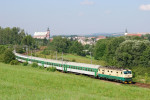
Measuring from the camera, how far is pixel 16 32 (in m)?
126

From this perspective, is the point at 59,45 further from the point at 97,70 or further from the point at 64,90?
the point at 64,90

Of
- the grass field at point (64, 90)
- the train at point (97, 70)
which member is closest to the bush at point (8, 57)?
the train at point (97, 70)

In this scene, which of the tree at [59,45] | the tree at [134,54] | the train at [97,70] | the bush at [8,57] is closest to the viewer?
the train at [97,70]

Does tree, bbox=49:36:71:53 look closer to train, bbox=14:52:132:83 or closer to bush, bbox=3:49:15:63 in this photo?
bush, bbox=3:49:15:63

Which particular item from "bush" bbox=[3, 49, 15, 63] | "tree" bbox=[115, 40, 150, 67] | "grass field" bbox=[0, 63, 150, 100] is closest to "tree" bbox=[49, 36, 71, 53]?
"bush" bbox=[3, 49, 15, 63]

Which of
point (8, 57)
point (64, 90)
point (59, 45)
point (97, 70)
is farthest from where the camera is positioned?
point (59, 45)

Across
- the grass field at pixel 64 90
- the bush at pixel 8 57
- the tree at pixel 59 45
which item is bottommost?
the grass field at pixel 64 90

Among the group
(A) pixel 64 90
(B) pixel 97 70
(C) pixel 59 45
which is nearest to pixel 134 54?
(B) pixel 97 70

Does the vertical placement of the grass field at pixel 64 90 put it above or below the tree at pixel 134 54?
below

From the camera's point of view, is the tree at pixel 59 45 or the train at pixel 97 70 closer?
the train at pixel 97 70

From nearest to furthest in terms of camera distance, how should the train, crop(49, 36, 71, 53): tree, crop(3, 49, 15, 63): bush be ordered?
1. the train
2. crop(3, 49, 15, 63): bush
3. crop(49, 36, 71, 53): tree

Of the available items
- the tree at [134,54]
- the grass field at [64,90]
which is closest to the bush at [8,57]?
the grass field at [64,90]

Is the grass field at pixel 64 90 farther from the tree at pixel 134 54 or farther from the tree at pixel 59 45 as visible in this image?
the tree at pixel 59 45

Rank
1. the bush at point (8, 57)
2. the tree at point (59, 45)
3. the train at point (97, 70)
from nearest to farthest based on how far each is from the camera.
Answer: the train at point (97, 70) → the bush at point (8, 57) → the tree at point (59, 45)
